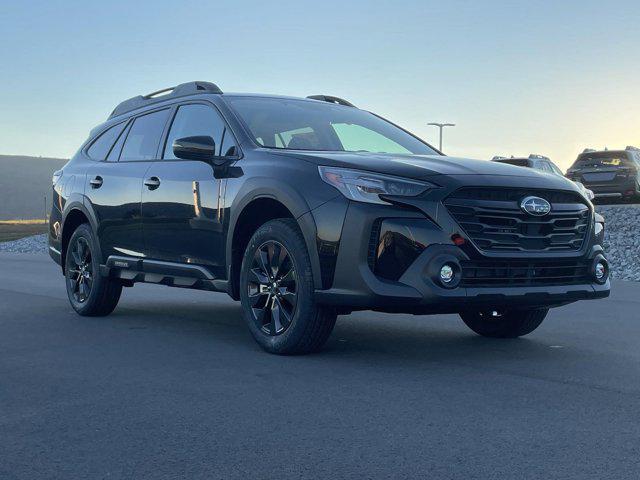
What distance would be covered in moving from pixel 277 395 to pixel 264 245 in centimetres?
148

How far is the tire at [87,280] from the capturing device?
8.39 m

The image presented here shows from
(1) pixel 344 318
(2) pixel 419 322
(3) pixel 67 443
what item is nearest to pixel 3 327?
(1) pixel 344 318

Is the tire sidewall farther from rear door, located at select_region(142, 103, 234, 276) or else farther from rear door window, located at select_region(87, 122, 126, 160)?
rear door window, located at select_region(87, 122, 126, 160)

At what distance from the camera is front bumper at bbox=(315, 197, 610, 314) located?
5449mm

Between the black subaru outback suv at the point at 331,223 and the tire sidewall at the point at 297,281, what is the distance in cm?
1

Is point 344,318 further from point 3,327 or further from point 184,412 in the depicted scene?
point 184,412

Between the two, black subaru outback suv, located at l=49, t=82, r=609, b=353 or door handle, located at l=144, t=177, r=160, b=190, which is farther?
door handle, located at l=144, t=177, r=160, b=190

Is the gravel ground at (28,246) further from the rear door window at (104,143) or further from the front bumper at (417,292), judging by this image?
the front bumper at (417,292)

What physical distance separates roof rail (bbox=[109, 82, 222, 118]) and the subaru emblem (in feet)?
9.28

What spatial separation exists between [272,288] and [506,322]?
199cm

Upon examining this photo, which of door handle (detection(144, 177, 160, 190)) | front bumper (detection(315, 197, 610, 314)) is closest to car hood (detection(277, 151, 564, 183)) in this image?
front bumper (detection(315, 197, 610, 314))

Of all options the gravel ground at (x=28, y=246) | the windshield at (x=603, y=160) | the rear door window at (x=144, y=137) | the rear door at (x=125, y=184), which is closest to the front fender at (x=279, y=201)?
the rear door at (x=125, y=184)

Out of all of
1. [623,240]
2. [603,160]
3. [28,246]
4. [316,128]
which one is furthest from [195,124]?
[28,246]

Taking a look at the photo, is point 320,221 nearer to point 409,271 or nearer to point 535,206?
point 409,271
